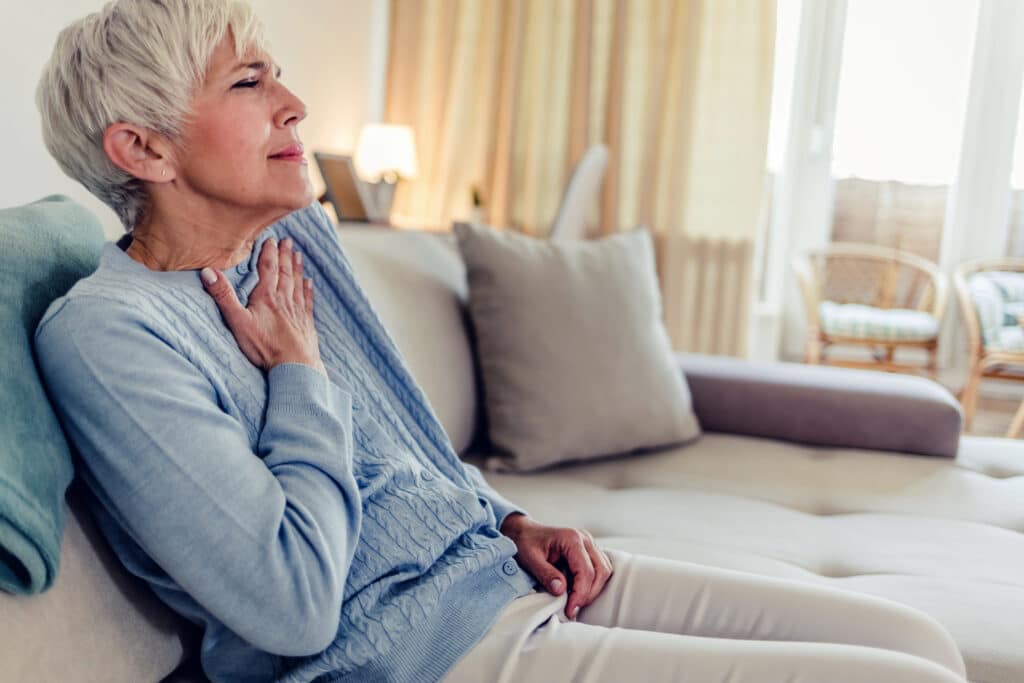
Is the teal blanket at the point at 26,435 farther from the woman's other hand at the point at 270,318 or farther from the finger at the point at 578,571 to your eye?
the finger at the point at 578,571

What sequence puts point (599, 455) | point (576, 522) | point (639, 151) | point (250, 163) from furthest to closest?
point (639, 151)
point (599, 455)
point (576, 522)
point (250, 163)

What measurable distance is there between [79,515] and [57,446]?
0.37ft

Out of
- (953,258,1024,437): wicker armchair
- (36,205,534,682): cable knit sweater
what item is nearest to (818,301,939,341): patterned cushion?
(953,258,1024,437): wicker armchair

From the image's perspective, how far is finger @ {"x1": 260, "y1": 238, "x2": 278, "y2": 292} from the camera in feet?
3.57

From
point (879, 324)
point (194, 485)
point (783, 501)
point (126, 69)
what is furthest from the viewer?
point (879, 324)

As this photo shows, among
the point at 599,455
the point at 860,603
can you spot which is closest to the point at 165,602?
the point at 860,603

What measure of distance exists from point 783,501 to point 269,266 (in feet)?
3.55

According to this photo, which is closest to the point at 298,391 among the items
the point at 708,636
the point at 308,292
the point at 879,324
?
the point at 308,292

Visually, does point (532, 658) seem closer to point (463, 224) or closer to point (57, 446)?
point (57, 446)

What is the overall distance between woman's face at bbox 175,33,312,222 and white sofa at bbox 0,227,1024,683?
37 centimetres

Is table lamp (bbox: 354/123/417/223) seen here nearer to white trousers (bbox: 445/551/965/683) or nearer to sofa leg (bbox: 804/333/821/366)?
sofa leg (bbox: 804/333/821/366)

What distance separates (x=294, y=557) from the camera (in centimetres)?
83

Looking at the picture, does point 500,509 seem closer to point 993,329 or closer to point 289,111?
point 289,111

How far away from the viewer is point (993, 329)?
379 cm
